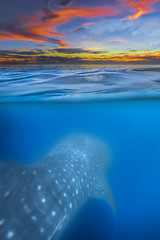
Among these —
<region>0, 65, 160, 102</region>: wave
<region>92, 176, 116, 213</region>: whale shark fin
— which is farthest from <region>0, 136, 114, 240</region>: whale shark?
<region>0, 65, 160, 102</region>: wave

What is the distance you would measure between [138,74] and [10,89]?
7175mm

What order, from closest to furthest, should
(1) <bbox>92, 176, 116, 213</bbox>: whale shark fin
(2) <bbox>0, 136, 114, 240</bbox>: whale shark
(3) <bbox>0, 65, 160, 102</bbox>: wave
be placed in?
1. (2) <bbox>0, 136, 114, 240</bbox>: whale shark
2. (1) <bbox>92, 176, 116, 213</bbox>: whale shark fin
3. (3) <bbox>0, 65, 160, 102</bbox>: wave

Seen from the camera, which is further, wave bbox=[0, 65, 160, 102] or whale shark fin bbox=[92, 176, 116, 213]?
wave bbox=[0, 65, 160, 102]

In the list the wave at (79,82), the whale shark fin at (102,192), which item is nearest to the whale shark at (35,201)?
the whale shark fin at (102,192)

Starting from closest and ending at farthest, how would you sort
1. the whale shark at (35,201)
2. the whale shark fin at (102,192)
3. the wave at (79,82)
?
the whale shark at (35,201)
the whale shark fin at (102,192)
the wave at (79,82)

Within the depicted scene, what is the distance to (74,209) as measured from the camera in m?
3.41

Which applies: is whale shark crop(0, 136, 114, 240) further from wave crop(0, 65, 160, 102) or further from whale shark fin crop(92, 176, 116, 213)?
wave crop(0, 65, 160, 102)

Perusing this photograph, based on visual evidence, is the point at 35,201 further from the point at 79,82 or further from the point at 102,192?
the point at 79,82

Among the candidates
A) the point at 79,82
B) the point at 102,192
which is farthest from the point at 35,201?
the point at 79,82

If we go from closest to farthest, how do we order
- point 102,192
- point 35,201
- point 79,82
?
1. point 35,201
2. point 102,192
3. point 79,82

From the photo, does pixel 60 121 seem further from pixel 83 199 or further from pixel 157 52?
pixel 83 199

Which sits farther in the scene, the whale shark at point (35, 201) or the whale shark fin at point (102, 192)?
the whale shark fin at point (102, 192)

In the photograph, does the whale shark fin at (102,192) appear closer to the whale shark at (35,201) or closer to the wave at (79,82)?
the whale shark at (35,201)

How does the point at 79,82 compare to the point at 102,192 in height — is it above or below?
above
